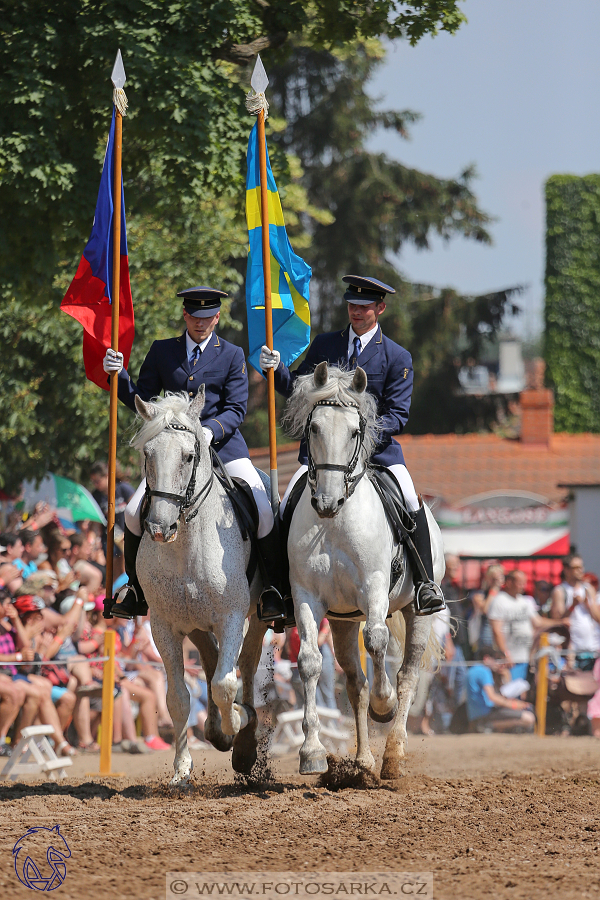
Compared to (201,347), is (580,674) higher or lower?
lower

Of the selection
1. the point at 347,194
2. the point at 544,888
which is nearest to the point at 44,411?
the point at 544,888

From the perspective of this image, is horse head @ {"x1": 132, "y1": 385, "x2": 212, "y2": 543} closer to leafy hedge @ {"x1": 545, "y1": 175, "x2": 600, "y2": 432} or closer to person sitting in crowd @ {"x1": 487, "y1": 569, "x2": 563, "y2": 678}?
person sitting in crowd @ {"x1": 487, "y1": 569, "x2": 563, "y2": 678}

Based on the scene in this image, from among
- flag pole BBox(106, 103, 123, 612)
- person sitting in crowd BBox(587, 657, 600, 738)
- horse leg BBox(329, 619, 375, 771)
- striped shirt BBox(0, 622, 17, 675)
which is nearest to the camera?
flag pole BBox(106, 103, 123, 612)

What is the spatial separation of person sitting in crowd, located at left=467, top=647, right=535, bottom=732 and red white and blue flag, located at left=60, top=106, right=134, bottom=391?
7148 mm

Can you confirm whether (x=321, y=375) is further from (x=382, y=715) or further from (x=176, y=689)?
(x=382, y=715)

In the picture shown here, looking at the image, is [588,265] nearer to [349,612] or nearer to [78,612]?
[78,612]

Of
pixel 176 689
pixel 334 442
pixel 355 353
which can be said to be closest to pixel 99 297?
pixel 355 353

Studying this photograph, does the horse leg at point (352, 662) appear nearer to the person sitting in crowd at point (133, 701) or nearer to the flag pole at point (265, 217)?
the flag pole at point (265, 217)

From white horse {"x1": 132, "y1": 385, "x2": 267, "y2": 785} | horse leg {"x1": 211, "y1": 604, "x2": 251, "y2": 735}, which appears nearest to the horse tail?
white horse {"x1": 132, "y1": 385, "x2": 267, "y2": 785}

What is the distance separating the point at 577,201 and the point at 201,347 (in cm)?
3081

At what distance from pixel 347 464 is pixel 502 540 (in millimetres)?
16121

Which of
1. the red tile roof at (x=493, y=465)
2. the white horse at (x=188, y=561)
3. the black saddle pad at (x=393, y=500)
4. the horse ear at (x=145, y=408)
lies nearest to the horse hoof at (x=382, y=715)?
the white horse at (x=188, y=561)

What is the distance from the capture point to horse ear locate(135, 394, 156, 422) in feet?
22.2

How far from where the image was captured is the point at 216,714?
→ 25.1 feet
